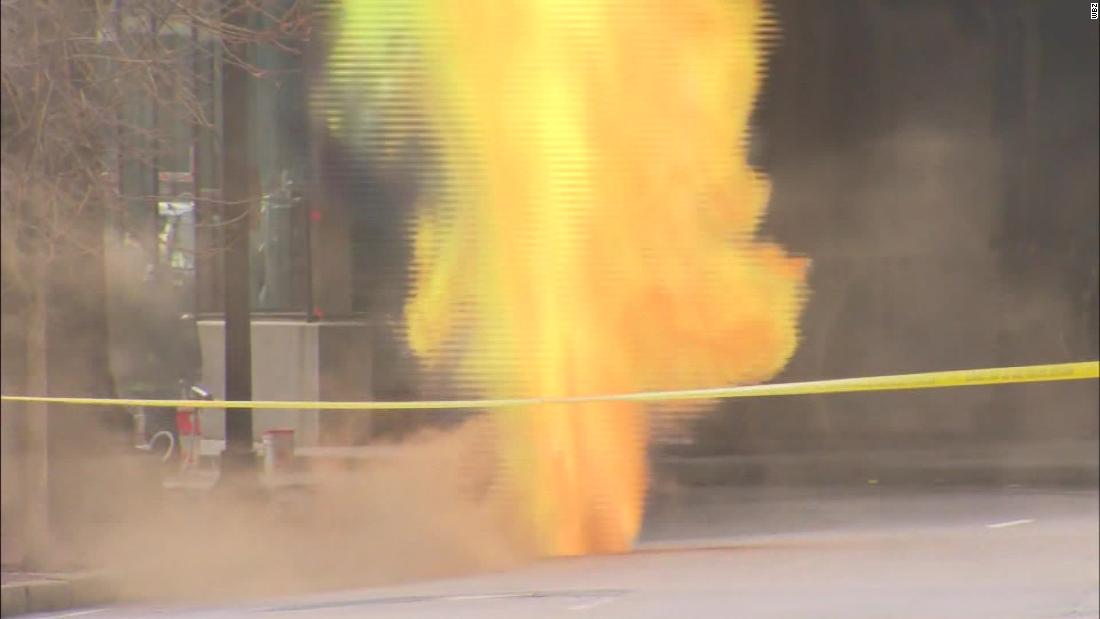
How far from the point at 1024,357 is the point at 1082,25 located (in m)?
1.82

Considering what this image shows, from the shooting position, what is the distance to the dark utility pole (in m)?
7.52

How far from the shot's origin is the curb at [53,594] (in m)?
8.56

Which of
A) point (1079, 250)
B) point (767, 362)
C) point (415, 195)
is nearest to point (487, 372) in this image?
point (415, 195)

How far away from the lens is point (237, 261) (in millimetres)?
7594

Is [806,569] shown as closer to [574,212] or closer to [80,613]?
[574,212]

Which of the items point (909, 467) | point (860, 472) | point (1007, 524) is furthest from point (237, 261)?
point (1007, 524)

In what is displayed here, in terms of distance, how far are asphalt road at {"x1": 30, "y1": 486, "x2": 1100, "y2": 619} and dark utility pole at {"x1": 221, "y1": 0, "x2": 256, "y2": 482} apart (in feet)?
2.73

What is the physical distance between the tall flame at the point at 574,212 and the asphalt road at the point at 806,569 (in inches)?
10.4

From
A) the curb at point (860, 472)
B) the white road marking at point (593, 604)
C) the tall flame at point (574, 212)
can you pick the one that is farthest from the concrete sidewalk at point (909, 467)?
the white road marking at point (593, 604)

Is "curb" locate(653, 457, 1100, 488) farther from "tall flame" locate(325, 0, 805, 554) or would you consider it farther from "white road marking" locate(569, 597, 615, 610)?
"white road marking" locate(569, 597, 615, 610)

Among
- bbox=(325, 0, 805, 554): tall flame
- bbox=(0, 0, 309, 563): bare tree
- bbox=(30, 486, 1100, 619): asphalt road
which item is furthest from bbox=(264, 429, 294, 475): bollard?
bbox=(0, 0, 309, 563): bare tree

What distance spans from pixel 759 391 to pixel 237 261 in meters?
2.88

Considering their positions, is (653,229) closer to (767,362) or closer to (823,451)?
(767,362)

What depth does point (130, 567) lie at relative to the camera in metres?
8.30
